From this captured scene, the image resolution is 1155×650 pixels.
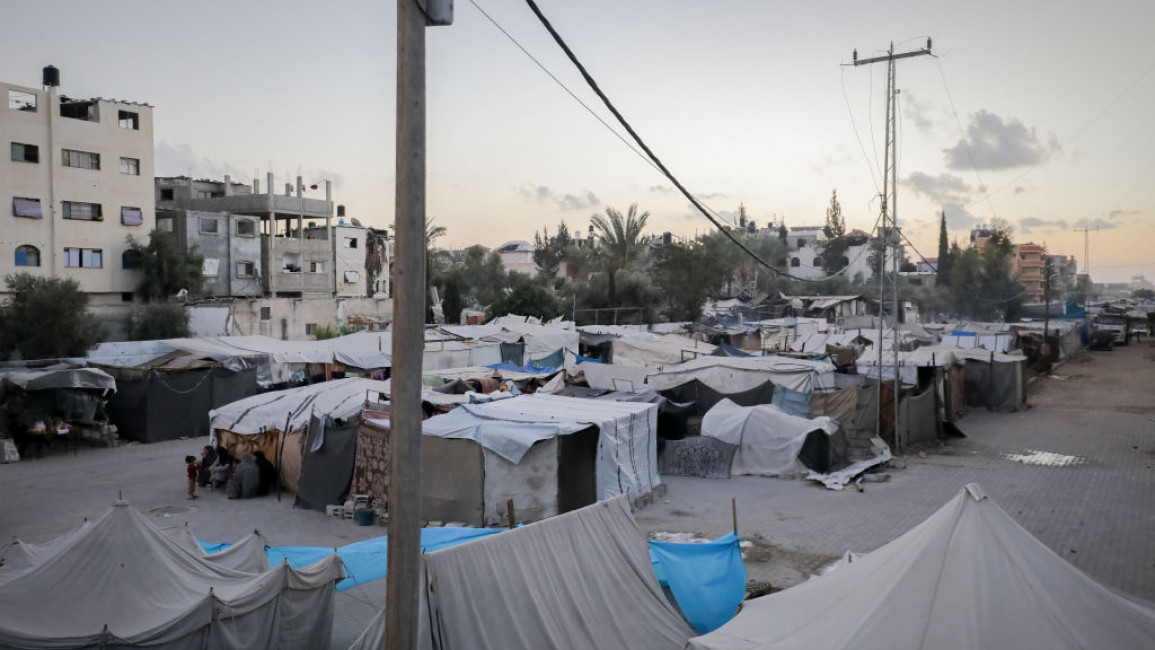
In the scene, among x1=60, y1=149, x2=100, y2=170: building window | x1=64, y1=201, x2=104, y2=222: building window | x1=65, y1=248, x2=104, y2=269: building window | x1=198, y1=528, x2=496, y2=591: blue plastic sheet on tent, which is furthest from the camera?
x1=65, y1=248, x2=104, y2=269: building window

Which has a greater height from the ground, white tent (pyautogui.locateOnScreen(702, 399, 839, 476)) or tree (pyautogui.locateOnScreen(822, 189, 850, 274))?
tree (pyautogui.locateOnScreen(822, 189, 850, 274))

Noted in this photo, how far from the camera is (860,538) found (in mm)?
14383

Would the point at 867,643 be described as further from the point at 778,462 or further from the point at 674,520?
the point at 778,462

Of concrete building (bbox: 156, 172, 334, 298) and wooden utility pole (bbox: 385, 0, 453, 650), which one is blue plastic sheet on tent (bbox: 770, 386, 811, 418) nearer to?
wooden utility pole (bbox: 385, 0, 453, 650)

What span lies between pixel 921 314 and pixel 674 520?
74971 mm

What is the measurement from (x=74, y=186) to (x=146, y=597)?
37.7 meters

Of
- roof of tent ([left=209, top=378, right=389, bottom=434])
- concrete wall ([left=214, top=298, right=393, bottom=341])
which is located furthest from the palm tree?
roof of tent ([left=209, top=378, right=389, bottom=434])

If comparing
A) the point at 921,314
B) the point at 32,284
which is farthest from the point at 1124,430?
the point at 921,314

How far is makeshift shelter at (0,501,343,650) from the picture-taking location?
7.22 metres

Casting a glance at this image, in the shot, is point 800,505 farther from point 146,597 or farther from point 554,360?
point 554,360

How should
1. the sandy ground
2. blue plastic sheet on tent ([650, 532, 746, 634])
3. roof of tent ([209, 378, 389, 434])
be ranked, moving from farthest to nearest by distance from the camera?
roof of tent ([209, 378, 389, 434]) < the sandy ground < blue plastic sheet on tent ([650, 532, 746, 634])

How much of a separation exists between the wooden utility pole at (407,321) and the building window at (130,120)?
42.3 meters


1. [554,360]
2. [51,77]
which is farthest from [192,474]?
[51,77]

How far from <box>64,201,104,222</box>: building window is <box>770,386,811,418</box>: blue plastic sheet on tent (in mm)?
33730
